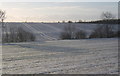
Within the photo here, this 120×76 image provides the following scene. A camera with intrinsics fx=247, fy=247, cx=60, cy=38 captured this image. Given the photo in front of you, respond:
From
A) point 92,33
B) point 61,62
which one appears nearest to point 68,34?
point 92,33

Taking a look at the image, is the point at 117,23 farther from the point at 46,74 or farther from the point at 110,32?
the point at 46,74

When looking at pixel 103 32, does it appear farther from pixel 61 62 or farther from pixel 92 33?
pixel 61 62

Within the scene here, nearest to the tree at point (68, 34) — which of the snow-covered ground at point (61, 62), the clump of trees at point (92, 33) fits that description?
the clump of trees at point (92, 33)

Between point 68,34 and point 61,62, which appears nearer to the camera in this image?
point 61,62

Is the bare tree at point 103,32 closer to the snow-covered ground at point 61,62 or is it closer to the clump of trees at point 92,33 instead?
the clump of trees at point 92,33

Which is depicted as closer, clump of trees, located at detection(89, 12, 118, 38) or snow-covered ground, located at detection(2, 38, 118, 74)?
snow-covered ground, located at detection(2, 38, 118, 74)

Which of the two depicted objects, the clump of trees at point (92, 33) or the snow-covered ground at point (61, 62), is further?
the clump of trees at point (92, 33)

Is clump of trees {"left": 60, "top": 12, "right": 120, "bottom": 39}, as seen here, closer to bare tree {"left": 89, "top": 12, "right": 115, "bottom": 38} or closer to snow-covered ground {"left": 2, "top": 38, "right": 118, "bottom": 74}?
bare tree {"left": 89, "top": 12, "right": 115, "bottom": 38}

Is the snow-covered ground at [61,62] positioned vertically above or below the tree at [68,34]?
above

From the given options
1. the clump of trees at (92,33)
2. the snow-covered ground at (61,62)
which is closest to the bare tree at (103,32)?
the clump of trees at (92,33)

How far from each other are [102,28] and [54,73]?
48.7 metres

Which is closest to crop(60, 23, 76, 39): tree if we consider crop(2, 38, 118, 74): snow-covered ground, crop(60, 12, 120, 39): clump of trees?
crop(60, 12, 120, 39): clump of trees

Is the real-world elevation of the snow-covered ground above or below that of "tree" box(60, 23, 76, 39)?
above

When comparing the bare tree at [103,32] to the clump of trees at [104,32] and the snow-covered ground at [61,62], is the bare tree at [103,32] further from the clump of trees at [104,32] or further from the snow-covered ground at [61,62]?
the snow-covered ground at [61,62]
